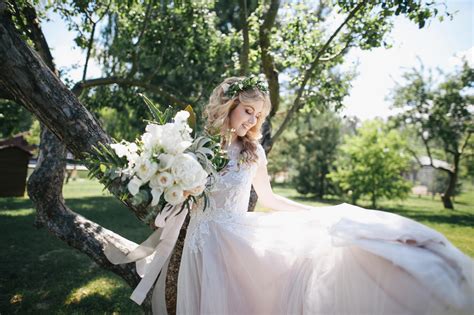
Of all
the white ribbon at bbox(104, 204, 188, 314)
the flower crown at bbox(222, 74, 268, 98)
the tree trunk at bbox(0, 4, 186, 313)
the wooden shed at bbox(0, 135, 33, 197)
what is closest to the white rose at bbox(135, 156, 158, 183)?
the white ribbon at bbox(104, 204, 188, 314)

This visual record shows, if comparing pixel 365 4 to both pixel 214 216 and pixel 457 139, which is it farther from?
pixel 457 139

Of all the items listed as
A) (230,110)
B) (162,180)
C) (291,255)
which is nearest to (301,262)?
(291,255)

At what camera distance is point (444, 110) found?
734 inches

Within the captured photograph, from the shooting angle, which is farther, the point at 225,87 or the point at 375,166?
the point at 375,166

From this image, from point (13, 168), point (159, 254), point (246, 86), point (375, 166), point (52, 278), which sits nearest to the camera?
point (159, 254)

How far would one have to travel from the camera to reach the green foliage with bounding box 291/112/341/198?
22.3 metres

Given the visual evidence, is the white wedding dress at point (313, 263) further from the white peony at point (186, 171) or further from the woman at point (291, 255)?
the white peony at point (186, 171)

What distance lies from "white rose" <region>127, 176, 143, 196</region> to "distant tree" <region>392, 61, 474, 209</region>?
68.4ft

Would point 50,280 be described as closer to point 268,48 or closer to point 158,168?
point 158,168

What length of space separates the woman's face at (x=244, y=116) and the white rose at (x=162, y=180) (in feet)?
4.26

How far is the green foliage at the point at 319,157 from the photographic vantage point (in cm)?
2230

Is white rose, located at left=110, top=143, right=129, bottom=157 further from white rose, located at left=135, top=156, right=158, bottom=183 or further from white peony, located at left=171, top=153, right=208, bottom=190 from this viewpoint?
white peony, located at left=171, top=153, right=208, bottom=190

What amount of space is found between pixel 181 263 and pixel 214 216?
0.46 metres

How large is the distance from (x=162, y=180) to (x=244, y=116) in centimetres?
136
